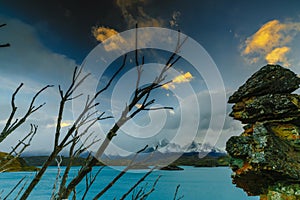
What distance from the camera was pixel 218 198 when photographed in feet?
159

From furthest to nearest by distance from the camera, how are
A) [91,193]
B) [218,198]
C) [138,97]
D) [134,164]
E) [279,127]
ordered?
[91,193], [218,198], [279,127], [134,164], [138,97]

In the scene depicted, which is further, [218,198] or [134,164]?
[218,198]

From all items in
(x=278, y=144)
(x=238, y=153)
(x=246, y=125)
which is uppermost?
(x=246, y=125)

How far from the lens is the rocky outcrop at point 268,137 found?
1014cm

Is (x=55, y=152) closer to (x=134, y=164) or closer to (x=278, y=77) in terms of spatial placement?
(x=134, y=164)

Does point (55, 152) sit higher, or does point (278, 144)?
point (278, 144)

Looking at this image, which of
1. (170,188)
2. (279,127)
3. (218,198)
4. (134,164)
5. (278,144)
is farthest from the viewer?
(170,188)

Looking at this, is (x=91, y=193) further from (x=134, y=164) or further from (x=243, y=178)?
(x=134, y=164)

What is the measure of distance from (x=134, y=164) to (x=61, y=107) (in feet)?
1.43

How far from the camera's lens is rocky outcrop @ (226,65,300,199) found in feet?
33.3

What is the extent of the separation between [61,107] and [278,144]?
12.1 metres

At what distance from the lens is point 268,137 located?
10.8 metres

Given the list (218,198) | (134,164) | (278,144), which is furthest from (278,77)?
(218,198)

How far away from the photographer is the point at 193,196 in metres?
50.0
